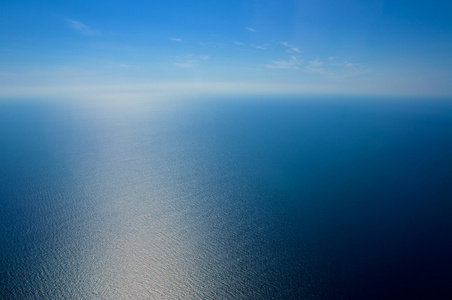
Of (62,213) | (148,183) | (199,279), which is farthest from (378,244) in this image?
(62,213)

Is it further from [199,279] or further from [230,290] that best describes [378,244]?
[199,279]

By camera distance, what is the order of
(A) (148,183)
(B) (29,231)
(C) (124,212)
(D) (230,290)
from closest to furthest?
(D) (230,290), (B) (29,231), (C) (124,212), (A) (148,183)

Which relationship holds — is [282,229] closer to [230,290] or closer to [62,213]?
[230,290]

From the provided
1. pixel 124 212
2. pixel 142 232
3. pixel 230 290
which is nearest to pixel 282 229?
pixel 230 290

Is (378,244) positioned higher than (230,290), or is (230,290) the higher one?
(378,244)

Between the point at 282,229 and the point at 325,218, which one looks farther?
the point at 325,218

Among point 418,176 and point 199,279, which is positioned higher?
point 418,176

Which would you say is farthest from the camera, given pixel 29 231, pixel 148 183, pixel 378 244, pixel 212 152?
pixel 212 152
